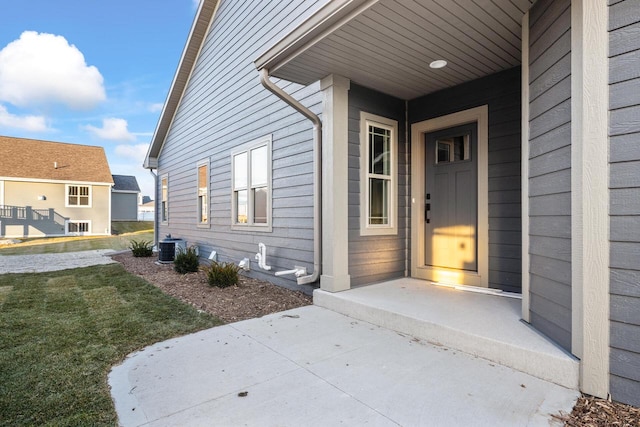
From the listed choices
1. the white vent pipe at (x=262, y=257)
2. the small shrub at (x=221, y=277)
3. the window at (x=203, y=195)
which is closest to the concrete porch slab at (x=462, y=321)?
the white vent pipe at (x=262, y=257)

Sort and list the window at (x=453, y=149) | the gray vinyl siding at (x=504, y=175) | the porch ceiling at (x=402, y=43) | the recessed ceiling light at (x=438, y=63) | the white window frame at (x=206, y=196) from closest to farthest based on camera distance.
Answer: the porch ceiling at (x=402, y=43) → the recessed ceiling light at (x=438, y=63) → the gray vinyl siding at (x=504, y=175) → the window at (x=453, y=149) → the white window frame at (x=206, y=196)

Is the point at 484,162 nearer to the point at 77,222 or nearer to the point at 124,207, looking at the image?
the point at 77,222

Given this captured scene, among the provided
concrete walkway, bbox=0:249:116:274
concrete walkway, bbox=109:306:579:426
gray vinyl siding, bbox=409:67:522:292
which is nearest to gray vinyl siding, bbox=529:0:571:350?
concrete walkway, bbox=109:306:579:426

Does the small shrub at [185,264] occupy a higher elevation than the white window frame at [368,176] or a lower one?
lower

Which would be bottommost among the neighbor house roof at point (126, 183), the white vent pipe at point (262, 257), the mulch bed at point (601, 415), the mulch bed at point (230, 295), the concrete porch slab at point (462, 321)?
the mulch bed at point (230, 295)

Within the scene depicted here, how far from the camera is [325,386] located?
6.62ft

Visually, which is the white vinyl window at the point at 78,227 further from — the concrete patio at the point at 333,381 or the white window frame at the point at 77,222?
the concrete patio at the point at 333,381

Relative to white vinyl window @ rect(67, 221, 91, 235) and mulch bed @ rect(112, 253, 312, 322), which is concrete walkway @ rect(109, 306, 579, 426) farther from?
white vinyl window @ rect(67, 221, 91, 235)

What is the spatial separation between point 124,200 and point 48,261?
15.7 meters

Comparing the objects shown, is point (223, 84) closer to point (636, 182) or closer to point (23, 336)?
point (23, 336)

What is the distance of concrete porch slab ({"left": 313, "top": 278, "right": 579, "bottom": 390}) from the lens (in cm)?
204

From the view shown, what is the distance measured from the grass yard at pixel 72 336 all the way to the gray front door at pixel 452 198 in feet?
9.37

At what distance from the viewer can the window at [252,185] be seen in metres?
5.41

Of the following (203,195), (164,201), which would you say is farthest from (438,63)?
(164,201)
